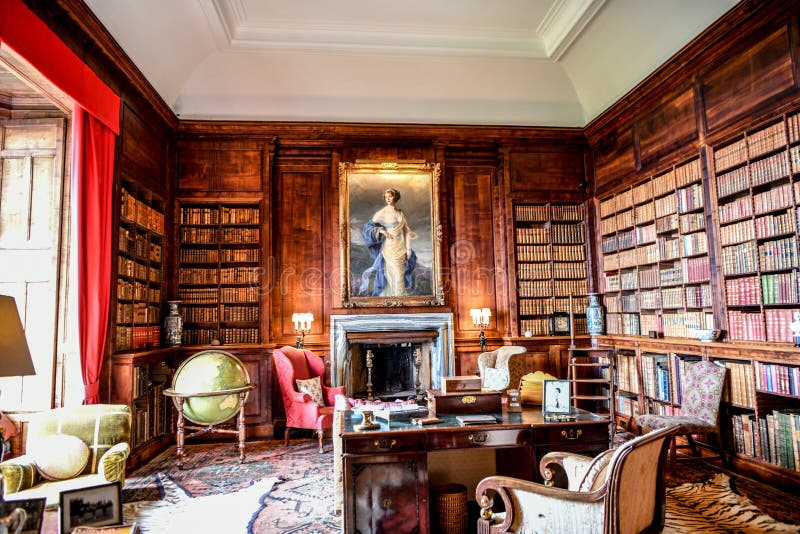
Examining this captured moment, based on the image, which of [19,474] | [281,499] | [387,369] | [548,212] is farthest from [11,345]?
[548,212]

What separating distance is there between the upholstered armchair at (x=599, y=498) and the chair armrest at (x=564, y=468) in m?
0.37

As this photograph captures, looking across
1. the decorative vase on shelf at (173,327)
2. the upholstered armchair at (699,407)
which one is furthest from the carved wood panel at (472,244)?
the decorative vase on shelf at (173,327)

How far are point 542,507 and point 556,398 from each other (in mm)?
1399

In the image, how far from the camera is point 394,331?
290 inches

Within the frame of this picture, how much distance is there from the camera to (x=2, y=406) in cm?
470

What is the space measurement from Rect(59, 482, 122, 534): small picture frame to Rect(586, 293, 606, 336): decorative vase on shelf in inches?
260

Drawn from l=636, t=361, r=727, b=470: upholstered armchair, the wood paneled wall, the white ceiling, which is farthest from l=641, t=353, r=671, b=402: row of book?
the white ceiling

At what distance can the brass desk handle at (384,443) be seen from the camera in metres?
3.12

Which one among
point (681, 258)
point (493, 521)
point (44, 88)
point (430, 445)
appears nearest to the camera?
point (493, 521)

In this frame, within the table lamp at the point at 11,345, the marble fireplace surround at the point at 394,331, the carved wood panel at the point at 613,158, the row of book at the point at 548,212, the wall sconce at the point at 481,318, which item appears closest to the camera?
the table lamp at the point at 11,345

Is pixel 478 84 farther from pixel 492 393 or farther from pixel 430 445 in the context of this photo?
pixel 430 445

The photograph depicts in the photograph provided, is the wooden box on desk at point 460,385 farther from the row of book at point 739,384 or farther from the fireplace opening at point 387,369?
the fireplace opening at point 387,369

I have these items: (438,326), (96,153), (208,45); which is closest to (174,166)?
(208,45)

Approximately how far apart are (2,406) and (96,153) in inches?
101
